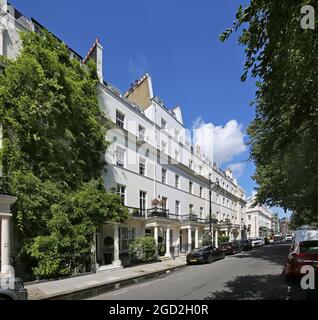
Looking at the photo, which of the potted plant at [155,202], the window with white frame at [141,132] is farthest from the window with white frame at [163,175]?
the window with white frame at [141,132]

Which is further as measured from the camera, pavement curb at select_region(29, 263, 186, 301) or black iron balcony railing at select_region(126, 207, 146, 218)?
black iron balcony railing at select_region(126, 207, 146, 218)

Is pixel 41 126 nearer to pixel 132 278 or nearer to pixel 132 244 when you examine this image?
pixel 132 278

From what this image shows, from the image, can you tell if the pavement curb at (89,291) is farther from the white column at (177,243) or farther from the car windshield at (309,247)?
the white column at (177,243)

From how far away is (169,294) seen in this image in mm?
11609

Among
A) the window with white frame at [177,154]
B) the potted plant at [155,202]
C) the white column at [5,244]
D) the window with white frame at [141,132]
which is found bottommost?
the white column at [5,244]

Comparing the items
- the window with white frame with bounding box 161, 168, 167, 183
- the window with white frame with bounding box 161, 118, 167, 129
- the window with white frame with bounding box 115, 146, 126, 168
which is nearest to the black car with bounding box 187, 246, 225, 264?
the window with white frame with bounding box 115, 146, 126, 168

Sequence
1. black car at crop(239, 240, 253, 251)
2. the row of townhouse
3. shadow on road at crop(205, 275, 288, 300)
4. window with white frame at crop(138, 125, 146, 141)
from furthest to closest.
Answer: black car at crop(239, 240, 253, 251) < window with white frame at crop(138, 125, 146, 141) < the row of townhouse < shadow on road at crop(205, 275, 288, 300)

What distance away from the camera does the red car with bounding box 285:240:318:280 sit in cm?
1093

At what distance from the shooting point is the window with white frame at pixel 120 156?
90.7 ft

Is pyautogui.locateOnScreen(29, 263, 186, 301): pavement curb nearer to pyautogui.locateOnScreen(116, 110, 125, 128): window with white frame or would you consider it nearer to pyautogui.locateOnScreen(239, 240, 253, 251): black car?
pyautogui.locateOnScreen(116, 110, 125, 128): window with white frame

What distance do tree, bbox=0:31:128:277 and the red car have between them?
10823 mm

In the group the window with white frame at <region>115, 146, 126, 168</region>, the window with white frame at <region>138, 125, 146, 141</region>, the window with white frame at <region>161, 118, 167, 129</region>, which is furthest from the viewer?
the window with white frame at <region>161, 118, 167, 129</region>

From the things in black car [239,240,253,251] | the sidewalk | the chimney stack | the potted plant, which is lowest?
black car [239,240,253,251]

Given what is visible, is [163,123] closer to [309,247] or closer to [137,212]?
[137,212]
